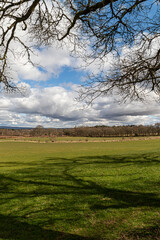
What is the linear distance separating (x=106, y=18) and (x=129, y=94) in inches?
143

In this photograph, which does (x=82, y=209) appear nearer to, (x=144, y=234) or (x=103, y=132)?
(x=144, y=234)

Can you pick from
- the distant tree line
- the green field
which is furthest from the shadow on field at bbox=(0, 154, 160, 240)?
the distant tree line

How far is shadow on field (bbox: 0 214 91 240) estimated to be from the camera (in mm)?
4129

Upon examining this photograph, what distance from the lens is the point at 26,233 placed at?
14.3 ft

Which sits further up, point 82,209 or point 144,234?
point 144,234

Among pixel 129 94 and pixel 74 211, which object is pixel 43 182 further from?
pixel 129 94

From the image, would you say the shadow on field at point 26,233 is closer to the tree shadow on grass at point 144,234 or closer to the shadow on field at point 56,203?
the shadow on field at point 56,203

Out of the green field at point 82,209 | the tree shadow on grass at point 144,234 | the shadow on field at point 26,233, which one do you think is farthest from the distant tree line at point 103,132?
the shadow on field at point 26,233

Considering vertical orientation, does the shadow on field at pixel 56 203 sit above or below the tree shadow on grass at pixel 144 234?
below

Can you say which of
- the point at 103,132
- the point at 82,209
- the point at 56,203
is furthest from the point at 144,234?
the point at 103,132

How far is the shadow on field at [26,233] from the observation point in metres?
4.13

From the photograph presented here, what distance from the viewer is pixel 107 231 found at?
4.22m

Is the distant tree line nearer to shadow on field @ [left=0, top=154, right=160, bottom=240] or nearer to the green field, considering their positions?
the green field

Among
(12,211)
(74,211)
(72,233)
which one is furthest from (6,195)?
(72,233)
